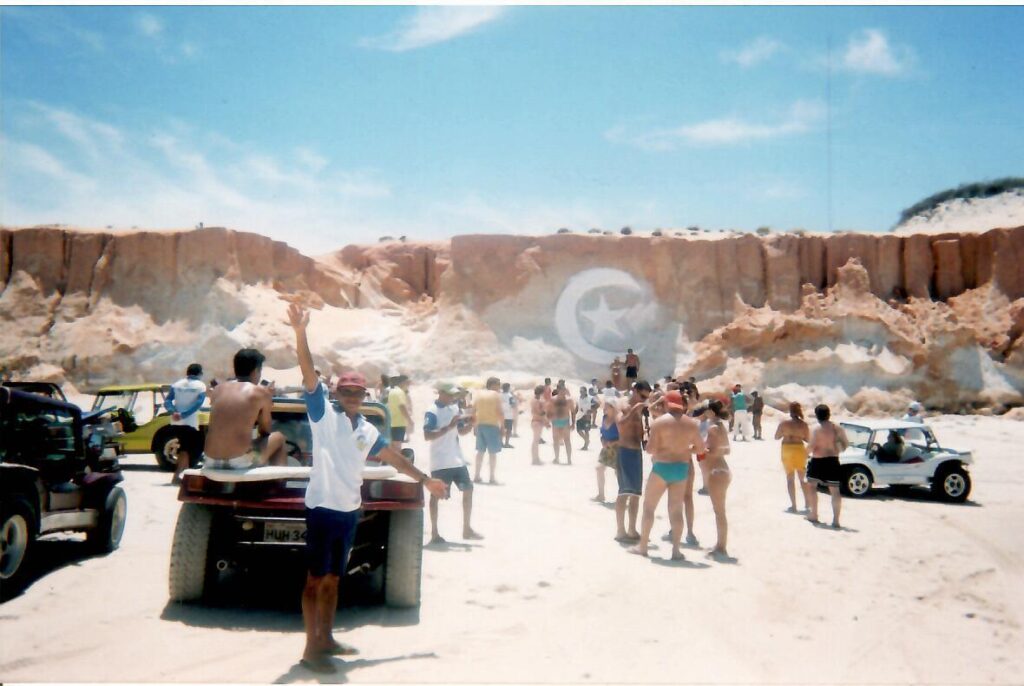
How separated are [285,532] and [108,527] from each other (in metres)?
2.71

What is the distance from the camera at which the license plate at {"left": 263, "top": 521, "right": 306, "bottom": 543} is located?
5.07m

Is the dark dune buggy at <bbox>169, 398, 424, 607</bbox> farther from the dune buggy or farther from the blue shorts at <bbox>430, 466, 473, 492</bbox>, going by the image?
the dune buggy

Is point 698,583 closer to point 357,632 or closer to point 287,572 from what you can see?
point 357,632

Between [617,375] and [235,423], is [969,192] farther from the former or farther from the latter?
[235,423]

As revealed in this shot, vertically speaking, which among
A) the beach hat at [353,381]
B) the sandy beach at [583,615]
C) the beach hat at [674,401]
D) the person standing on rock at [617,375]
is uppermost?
the person standing on rock at [617,375]

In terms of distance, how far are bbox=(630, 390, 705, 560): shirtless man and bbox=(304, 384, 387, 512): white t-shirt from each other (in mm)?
3696

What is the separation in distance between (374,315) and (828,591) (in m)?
33.2

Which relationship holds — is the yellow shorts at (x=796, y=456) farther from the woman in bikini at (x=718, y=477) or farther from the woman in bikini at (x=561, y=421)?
the woman in bikini at (x=561, y=421)

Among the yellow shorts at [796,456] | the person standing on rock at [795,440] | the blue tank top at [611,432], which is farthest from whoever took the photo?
the yellow shorts at [796,456]

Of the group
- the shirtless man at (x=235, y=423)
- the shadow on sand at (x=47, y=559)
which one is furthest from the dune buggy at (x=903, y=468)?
the shadow on sand at (x=47, y=559)

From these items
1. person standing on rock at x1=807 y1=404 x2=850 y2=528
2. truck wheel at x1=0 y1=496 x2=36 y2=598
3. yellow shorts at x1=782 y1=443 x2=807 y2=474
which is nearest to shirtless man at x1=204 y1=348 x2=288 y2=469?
truck wheel at x1=0 y1=496 x2=36 y2=598

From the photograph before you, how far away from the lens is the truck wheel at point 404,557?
208 inches

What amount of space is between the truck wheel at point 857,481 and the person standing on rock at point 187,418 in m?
9.72

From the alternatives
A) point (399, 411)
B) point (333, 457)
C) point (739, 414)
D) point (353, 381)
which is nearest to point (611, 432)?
point (399, 411)
